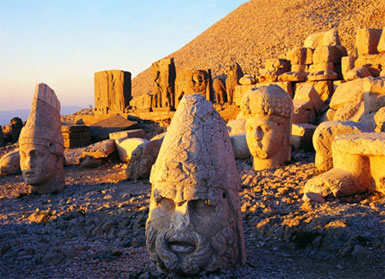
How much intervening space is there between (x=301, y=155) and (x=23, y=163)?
5.73 metres

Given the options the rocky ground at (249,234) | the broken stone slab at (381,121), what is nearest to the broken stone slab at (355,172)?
the rocky ground at (249,234)

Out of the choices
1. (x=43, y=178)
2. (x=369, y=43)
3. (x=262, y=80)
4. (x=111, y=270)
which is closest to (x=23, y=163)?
(x=43, y=178)

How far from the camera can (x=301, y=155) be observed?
8523mm

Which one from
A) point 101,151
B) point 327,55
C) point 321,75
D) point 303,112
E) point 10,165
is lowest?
point 10,165

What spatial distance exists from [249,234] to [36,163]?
5.00 m

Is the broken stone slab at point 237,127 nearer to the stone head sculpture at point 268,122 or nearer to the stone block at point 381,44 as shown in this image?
the stone head sculpture at point 268,122

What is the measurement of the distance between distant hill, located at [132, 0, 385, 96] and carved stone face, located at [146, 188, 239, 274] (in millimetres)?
27629

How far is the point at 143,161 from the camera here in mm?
9031

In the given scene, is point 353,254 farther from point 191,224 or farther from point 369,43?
point 369,43

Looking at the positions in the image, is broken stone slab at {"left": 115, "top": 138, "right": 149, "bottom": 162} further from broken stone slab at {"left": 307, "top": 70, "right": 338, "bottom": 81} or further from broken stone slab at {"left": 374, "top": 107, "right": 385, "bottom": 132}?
broken stone slab at {"left": 374, "top": 107, "right": 385, "bottom": 132}

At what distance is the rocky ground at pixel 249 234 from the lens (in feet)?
12.9

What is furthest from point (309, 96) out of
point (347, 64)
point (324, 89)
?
point (347, 64)

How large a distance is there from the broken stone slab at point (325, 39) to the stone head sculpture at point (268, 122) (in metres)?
8.26

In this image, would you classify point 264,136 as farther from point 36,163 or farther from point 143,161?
point 36,163
